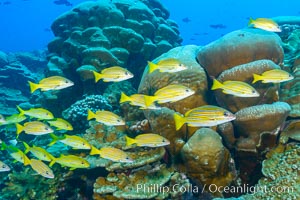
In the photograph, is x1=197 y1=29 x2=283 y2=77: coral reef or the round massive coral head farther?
x1=197 y1=29 x2=283 y2=77: coral reef

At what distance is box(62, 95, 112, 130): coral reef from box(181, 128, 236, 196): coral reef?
393 cm

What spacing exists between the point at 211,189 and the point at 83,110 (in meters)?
4.46

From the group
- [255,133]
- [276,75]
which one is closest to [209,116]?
[255,133]

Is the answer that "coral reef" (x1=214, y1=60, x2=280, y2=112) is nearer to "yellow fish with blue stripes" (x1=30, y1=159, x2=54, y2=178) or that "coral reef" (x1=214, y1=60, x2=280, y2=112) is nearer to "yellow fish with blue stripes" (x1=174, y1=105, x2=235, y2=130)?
"yellow fish with blue stripes" (x1=174, y1=105, x2=235, y2=130)

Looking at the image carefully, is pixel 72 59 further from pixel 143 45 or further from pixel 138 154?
pixel 138 154

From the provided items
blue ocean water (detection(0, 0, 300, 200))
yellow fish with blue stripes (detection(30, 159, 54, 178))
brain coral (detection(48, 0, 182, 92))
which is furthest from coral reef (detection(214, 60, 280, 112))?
brain coral (detection(48, 0, 182, 92))

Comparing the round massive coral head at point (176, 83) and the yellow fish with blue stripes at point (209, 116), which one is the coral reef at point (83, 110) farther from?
the yellow fish with blue stripes at point (209, 116)

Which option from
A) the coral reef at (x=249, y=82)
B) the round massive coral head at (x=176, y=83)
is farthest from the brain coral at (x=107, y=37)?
the coral reef at (x=249, y=82)

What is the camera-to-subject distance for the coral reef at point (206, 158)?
16.4 ft

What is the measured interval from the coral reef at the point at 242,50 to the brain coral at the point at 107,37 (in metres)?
4.38

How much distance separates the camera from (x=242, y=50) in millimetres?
6164

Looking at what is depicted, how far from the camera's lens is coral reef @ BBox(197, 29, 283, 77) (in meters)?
6.18

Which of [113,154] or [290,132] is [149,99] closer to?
[113,154]

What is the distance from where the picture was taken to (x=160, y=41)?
11891 millimetres
